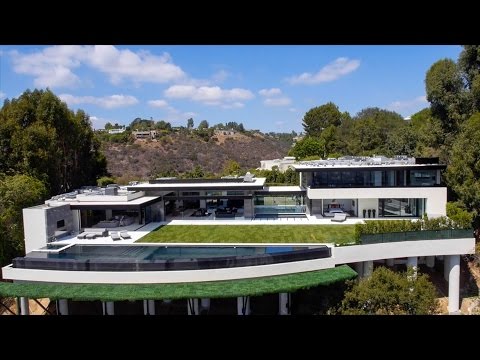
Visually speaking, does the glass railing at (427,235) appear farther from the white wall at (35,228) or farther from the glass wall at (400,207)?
the white wall at (35,228)

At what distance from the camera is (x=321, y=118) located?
77.7 m

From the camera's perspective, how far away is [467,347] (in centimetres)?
278

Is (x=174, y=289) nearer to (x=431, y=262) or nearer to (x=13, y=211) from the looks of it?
(x=431, y=262)

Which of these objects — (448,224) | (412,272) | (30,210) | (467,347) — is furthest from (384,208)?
(467,347)

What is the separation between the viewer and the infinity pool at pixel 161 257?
1720 cm

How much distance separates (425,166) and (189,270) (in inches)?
682

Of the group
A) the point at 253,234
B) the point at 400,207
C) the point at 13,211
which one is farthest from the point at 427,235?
the point at 13,211

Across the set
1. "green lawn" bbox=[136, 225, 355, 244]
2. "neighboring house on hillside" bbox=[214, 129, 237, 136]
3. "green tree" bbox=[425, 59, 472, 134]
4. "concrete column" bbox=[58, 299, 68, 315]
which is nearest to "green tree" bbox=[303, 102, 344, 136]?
"neighboring house on hillside" bbox=[214, 129, 237, 136]

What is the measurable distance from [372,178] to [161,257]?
15.5 meters

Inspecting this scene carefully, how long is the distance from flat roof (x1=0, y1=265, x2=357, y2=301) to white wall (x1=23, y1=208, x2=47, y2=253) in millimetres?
5503

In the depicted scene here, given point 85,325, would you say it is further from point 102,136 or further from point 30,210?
point 102,136

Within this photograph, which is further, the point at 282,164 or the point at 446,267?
the point at 282,164

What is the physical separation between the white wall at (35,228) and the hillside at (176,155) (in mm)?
35236

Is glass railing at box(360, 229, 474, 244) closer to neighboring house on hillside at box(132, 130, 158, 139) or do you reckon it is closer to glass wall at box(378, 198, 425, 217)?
glass wall at box(378, 198, 425, 217)
